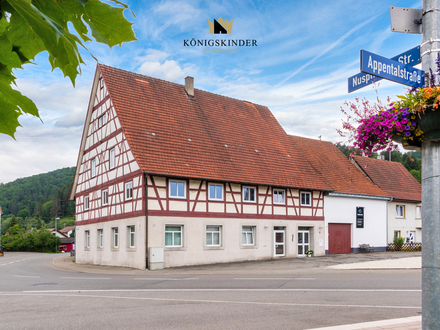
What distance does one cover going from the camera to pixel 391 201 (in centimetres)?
3484

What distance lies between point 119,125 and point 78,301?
15.4m

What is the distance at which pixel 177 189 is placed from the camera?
2389cm

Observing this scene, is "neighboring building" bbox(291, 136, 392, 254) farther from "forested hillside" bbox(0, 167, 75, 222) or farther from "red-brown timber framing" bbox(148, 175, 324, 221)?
"forested hillside" bbox(0, 167, 75, 222)

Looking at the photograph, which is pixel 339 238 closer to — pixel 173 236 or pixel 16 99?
pixel 173 236

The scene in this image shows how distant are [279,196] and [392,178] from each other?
49.3 ft

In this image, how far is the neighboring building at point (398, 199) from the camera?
35.0m

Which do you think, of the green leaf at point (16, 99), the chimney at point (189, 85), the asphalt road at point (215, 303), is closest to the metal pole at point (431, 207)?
the green leaf at point (16, 99)

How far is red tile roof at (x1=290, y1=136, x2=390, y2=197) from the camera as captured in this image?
106ft

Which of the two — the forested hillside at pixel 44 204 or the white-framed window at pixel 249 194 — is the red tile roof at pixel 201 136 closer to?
the white-framed window at pixel 249 194

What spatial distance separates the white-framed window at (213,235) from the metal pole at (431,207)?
21221mm

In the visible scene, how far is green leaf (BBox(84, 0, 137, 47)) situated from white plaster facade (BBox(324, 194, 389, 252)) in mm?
30074

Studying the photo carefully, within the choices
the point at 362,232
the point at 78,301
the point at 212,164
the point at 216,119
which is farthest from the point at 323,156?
the point at 78,301

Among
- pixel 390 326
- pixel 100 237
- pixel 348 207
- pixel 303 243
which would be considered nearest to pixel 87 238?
pixel 100 237

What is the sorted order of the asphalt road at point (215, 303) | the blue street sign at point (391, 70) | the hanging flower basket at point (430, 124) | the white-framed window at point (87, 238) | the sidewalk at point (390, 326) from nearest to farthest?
the hanging flower basket at point (430, 124)
the blue street sign at point (391, 70)
the sidewalk at point (390, 326)
the asphalt road at point (215, 303)
the white-framed window at point (87, 238)
